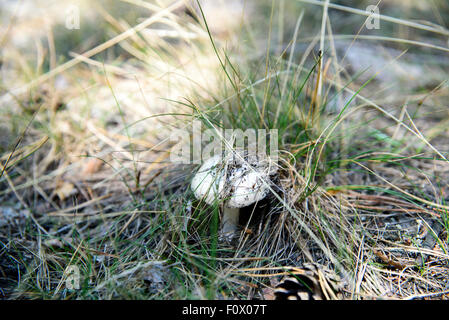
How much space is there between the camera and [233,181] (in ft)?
4.10

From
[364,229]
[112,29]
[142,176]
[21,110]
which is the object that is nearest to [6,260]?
[142,176]

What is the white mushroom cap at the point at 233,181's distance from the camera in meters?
1.23

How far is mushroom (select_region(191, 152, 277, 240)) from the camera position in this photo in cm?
123

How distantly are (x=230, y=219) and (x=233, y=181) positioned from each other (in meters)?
0.23

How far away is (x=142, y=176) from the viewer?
1.74 metres

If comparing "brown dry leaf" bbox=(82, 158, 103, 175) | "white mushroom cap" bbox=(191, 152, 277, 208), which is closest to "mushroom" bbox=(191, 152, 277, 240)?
"white mushroom cap" bbox=(191, 152, 277, 208)

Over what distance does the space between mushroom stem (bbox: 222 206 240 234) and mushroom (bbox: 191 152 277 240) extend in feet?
0.15

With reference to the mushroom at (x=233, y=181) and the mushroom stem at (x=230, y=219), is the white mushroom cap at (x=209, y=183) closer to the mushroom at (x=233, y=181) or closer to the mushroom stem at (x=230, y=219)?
the mushroom at (x=233, y=181)

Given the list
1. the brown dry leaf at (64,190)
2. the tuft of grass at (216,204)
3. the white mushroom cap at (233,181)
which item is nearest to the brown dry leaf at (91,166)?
the tuft of grass at (216,204)

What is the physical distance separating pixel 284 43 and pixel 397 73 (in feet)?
3.19

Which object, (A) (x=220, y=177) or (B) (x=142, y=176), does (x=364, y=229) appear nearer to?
(A) (x=220, y=177)

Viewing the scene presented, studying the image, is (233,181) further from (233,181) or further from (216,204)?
(216,204)

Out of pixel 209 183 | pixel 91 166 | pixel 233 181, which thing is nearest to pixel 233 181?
pixel 233 181

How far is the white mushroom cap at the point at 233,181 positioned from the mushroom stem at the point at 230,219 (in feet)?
0.37
